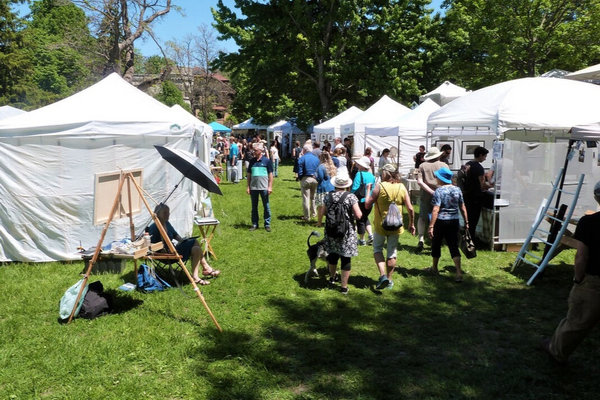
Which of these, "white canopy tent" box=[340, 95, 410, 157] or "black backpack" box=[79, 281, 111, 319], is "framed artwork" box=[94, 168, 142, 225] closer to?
"black backpack" box=[79, 281, 111, 319]

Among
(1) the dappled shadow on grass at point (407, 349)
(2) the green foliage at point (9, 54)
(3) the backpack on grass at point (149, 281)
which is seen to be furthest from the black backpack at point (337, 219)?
(2) the green foliage at point (9, 54)

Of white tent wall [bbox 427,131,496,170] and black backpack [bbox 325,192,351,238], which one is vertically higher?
white tent wall [bbox 427,131,496,170]

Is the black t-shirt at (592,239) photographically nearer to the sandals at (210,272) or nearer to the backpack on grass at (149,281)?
the sandals at (210,272)

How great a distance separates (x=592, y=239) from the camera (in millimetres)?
3635

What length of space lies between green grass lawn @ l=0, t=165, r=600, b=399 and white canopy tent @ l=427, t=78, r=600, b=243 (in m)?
1.45

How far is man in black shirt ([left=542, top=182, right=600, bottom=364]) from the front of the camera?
363cm

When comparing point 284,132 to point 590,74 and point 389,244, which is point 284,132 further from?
point 389,244

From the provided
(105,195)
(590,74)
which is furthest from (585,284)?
(590,74)

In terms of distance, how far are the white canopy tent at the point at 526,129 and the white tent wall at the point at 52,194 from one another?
20.9ft

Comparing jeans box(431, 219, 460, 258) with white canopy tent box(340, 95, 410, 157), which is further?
white canopy tent box(340, 95, 410, 157)

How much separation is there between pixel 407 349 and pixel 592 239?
6.30ft

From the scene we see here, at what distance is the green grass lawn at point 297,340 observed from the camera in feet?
12.4

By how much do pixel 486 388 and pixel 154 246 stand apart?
3.75 metres

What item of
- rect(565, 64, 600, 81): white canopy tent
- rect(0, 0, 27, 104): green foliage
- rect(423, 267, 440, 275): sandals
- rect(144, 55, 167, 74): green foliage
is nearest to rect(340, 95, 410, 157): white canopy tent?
rect(565, 64, 600, 81): white canopy tent
